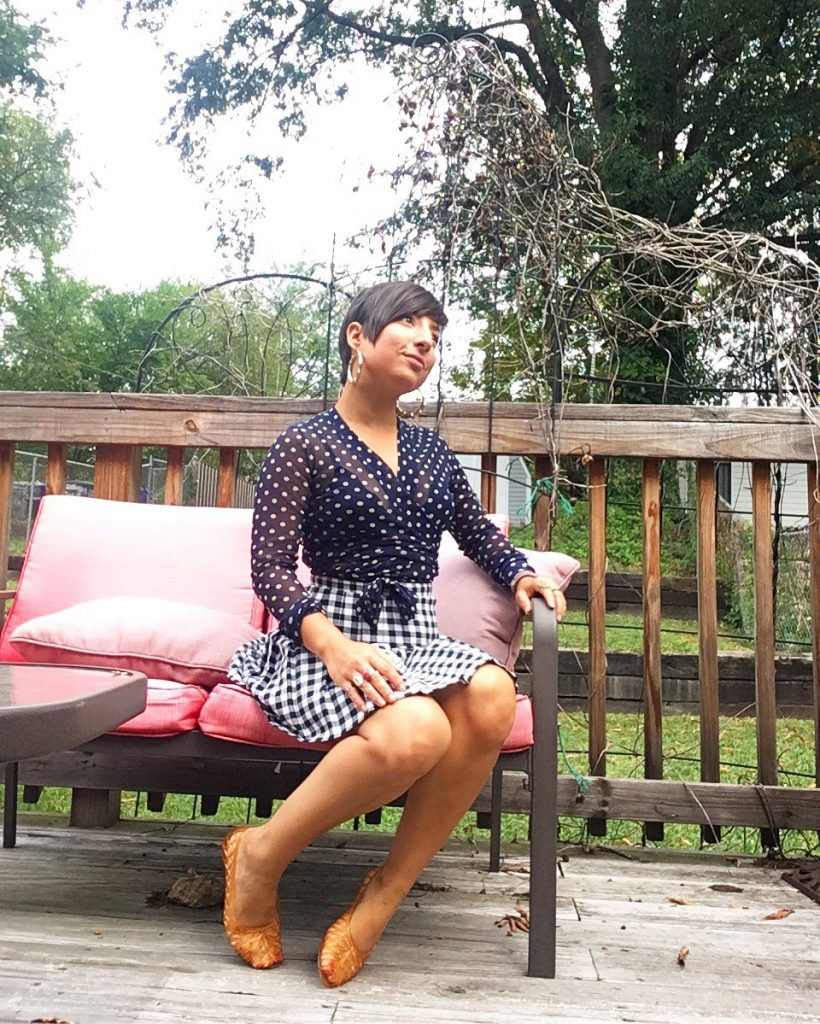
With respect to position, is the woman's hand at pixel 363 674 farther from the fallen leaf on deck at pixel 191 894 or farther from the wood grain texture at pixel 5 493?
the wood grain texture at pixel 5 493

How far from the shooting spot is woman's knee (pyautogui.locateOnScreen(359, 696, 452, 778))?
1.45 metres

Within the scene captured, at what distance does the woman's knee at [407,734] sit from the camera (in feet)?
4.74

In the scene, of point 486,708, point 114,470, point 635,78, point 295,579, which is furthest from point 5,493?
point 635,78

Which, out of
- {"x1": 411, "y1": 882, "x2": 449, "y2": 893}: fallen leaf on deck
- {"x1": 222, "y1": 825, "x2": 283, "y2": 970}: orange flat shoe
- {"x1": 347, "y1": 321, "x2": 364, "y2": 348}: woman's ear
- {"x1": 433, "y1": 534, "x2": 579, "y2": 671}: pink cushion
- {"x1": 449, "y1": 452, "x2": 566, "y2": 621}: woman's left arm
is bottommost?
{"x1": 411, "y1": 882, "x2": 449, "y2": 893}: fallen leaf on deck

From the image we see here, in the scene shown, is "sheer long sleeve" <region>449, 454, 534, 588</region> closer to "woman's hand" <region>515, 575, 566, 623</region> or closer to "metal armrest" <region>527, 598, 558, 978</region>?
"woman's hand" <region>515, 575, 566, 623</region>

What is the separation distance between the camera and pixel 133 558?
2289 millimetres

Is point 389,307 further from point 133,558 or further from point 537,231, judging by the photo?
point 537,231

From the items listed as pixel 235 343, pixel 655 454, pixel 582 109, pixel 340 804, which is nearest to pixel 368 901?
pixel 340 804

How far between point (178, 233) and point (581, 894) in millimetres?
17603

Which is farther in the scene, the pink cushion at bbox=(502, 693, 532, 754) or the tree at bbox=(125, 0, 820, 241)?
the tree at bbox=(125, 0, 820, 241)

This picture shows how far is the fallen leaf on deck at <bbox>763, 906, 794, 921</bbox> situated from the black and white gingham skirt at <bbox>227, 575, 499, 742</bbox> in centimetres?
96

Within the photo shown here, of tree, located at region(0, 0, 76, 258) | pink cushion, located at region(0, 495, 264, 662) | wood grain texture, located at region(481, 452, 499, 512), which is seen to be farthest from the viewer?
tree, located at region(0, 0, 76, 258)

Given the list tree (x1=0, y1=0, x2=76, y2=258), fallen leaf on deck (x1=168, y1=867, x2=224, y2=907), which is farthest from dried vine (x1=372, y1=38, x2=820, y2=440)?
tree (x1=0, y1=0, x2=76, y2=258)

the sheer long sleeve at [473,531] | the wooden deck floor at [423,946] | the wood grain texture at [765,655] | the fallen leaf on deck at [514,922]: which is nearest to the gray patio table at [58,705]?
the wooden deck floor at [423,946]
